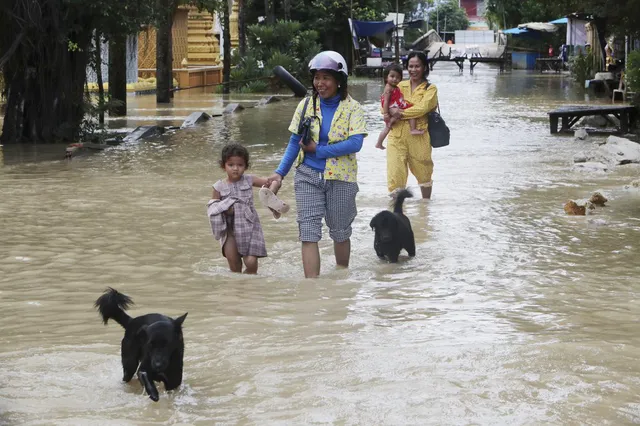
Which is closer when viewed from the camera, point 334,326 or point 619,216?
point 334,326

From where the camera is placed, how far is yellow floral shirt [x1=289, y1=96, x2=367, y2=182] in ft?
23.6

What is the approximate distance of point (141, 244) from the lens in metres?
8.99

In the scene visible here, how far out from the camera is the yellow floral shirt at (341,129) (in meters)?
7.20

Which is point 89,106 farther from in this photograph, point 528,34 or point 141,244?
point 528,34

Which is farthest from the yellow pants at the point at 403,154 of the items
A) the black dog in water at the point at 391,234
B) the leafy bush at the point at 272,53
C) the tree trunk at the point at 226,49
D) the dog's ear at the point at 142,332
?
the leafy bush at the point at 272,53

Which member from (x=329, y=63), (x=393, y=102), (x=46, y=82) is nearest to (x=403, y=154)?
(x=393, y=102)

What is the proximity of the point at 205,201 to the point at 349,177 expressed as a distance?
4.35m

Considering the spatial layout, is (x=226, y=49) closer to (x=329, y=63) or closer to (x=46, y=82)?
(x=46, y=82)

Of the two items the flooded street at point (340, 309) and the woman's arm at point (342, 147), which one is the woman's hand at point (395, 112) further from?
the woman's arm at point (342, 147)

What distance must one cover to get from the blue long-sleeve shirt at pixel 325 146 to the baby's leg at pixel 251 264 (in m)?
0.68

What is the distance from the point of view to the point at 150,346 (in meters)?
4.65

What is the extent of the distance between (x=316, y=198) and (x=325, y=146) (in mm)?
369

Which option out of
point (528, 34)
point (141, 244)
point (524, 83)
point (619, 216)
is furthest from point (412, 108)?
point (528, 34)

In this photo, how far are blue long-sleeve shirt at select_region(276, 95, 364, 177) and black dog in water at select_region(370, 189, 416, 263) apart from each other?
0.92 meters
